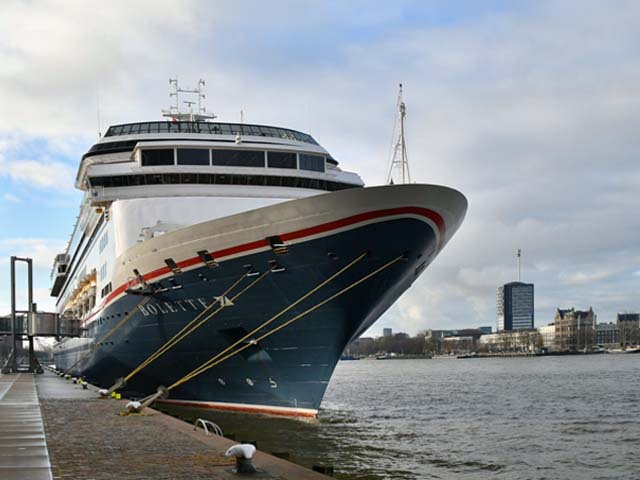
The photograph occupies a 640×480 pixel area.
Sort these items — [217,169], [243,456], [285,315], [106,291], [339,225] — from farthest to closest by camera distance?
1. [106,291]
2. [217,169]
3. [285,315]
4. [339,225]
5. [243,456]

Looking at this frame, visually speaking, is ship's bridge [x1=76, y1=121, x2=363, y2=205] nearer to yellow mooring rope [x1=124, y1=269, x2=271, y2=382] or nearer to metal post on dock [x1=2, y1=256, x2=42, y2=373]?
yellow mooring rope [x1=124, y1=269, x2=271, y2=382]

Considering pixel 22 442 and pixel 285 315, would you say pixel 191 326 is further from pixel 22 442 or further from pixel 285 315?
pixel 22 442

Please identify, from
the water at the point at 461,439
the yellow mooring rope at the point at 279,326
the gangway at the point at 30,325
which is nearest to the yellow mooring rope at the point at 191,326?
the yellow mooring rope at the point at 279,326

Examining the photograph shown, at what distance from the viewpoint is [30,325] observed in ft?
126

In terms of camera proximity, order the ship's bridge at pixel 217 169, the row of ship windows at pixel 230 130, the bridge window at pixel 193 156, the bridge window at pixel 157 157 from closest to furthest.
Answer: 1. the ship's bridge at pixel 217 169
2. the bridge window at pixel 193 156
3. the bridge window at pixel 157 157
4. the row of ship windows at pixel 230 130

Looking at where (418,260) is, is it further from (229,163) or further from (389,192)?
(229,163)

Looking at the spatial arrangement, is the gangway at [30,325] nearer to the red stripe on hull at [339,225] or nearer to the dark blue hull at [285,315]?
the dark blue hull at [285,315]

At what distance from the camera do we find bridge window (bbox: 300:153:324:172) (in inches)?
1023

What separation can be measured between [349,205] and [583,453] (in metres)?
8.88

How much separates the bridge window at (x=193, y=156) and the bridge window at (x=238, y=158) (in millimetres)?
299

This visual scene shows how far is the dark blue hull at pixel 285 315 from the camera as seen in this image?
1797 centimetres

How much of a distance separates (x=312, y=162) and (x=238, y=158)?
8.75ft

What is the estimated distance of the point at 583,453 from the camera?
19312mm

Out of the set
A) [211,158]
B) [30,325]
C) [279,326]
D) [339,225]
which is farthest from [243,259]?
[30,325]
